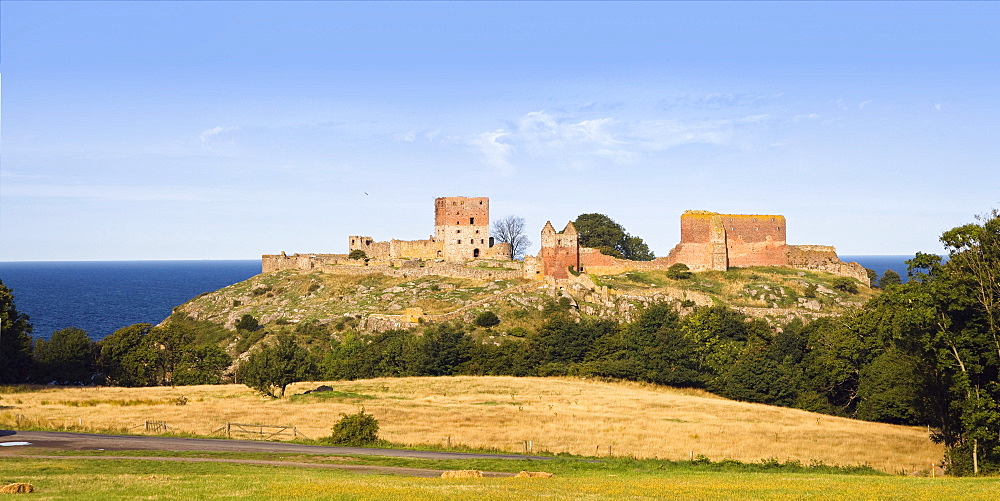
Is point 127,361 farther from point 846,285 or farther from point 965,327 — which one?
point 846,285

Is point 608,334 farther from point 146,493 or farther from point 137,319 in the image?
point 137,319

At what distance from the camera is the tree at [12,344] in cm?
5847

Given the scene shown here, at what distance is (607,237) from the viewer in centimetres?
10638

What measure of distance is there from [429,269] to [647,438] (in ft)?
172

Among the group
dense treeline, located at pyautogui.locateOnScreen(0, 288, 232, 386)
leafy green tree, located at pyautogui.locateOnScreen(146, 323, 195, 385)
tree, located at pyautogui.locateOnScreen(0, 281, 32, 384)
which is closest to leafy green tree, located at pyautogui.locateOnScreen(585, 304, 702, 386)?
dense treeline, located at pyautogui.locateOnScreen(0, 288, 232, 386)

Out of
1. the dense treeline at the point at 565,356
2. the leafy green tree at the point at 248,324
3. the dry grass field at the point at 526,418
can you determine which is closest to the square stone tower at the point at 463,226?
the dense treeline at the point at 565,356

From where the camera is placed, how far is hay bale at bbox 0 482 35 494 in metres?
20.0

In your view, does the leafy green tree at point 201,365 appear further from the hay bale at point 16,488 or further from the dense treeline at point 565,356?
the hay bale at point 16,488

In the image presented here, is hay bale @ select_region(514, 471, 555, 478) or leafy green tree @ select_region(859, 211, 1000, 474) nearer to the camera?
hay bale @ select_region(514, 471, 555, 478)

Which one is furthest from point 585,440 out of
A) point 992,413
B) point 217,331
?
point 217,331

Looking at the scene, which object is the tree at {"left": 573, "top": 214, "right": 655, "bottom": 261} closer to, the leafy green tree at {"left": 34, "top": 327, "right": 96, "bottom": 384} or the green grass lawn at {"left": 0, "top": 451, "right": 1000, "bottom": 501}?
the leafy green tree at {"left": 34, "top": 327, "right": 96, "bottom": 384}

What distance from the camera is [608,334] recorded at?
235 ft

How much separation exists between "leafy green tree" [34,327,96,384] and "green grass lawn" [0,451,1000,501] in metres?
41.7

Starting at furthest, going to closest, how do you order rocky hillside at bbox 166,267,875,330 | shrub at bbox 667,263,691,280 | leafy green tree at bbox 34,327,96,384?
1. shrub at bbox 667,263,691,280
2. rocky hillside at bbox 166,267,875,330
3. leafy green tree at bbox 34,327,96,384
